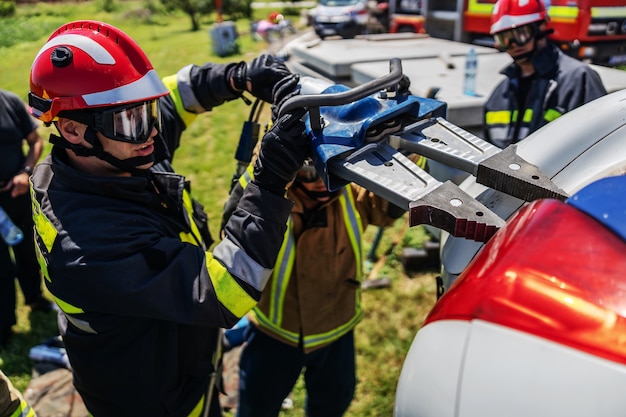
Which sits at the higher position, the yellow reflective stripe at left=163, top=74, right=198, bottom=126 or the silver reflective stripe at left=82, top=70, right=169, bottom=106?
the silver reflective stripe at left=82, top=70, right=169, bottom=106

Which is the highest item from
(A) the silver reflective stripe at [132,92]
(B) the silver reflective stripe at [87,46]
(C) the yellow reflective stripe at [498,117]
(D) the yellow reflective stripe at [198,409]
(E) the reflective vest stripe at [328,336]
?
(B) the silver reflective stripe at [87,46]

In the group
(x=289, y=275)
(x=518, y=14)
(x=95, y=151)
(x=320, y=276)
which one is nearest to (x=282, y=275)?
(x=289, y=275)

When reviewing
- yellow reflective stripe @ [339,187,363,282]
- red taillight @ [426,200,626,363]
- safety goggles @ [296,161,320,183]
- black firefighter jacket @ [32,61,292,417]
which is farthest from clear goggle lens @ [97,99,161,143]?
red taillight @ [426,200,626,363]

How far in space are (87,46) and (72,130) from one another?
0.28 m

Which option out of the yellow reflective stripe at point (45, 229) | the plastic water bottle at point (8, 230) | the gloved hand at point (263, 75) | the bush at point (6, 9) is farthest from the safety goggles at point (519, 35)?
the bush at point (6, 9)

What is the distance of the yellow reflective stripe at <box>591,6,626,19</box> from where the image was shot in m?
7.19

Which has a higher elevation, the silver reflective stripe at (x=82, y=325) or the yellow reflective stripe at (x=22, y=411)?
the silver reflective stripe at (x=82, y=325)

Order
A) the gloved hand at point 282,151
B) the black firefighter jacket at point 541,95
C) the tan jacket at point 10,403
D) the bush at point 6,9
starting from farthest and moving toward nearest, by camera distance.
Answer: the bush at point 6,9 < the black firefighter jacket at point 541,95 < the tan jacket at point 10,403 < the gloved hand at point 282,151

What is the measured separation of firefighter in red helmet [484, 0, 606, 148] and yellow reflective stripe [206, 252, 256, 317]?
2424mm

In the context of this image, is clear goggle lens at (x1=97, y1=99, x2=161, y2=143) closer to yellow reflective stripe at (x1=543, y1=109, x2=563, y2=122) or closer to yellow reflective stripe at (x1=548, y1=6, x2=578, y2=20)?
yellow reflective stripe at (x1=543, y1=109, x2=563, y2=122)

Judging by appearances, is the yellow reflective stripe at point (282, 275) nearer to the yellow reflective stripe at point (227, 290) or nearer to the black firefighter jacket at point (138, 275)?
the black firefighter jacket at point (138, 275)

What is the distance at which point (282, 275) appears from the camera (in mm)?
2178

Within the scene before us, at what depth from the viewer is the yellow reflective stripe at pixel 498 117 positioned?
344 centimetres

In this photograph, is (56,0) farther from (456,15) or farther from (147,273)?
(147,273)
